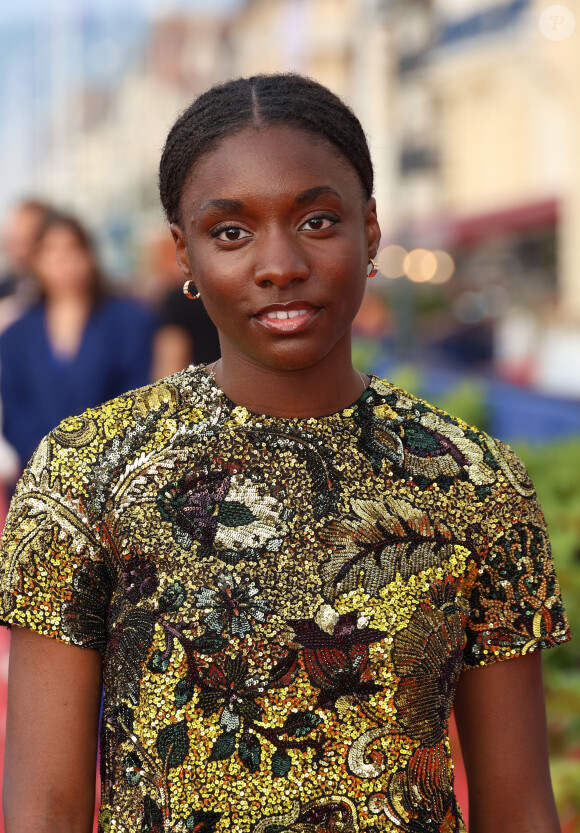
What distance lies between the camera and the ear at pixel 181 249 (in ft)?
5.96

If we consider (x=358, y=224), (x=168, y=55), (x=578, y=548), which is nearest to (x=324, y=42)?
(x=168, y=55)

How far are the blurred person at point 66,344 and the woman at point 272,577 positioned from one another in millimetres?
3302

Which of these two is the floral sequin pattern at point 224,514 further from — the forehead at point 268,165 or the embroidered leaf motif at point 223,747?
the forehead at point 268,165

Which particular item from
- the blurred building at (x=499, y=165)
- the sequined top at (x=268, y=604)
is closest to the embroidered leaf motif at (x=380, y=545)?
the sequined top at (x=268, y=604)

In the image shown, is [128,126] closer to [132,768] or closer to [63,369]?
[63,369]

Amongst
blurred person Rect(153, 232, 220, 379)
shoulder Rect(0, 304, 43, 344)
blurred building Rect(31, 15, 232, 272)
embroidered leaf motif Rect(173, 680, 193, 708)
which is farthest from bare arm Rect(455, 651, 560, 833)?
blurred building Rect(31, 15, 232, 272)

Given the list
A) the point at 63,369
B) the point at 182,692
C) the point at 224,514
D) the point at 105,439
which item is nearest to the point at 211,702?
the point at 182,692

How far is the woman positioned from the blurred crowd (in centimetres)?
329

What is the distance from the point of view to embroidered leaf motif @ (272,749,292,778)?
159 cm

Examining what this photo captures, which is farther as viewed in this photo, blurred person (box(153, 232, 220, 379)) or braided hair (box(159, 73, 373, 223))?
blurred person (box(153, 232, 220, 379))

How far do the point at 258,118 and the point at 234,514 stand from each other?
0.55 meters

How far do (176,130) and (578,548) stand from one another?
13.1 ft

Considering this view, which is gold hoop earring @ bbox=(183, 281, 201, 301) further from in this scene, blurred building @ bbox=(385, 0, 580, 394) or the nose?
blurred building @ bbox=(385, 0, 580, 394)

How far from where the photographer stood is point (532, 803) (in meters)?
1.73
